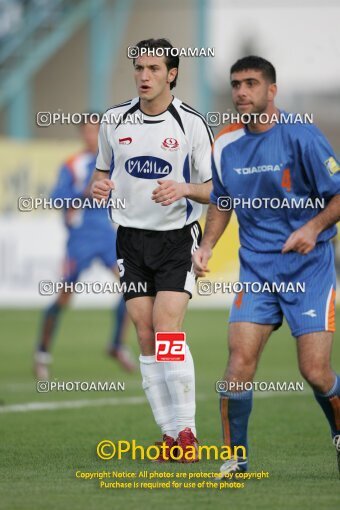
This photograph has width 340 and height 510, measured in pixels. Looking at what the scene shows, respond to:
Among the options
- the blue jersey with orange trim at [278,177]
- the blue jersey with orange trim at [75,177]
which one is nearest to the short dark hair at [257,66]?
the blue jersey with orange trim at [278,177]

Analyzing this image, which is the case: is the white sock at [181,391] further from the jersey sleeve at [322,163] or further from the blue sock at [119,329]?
the blue sock at [119,329]

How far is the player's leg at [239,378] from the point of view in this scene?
6.61 meters

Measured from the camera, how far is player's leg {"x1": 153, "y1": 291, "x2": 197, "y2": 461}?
296 inches

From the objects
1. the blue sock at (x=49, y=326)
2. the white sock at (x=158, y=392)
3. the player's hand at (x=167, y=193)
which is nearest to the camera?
the player's hand at (x=167, y=193)

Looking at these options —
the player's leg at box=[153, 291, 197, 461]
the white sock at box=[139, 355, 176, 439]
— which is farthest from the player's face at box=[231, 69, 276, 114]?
the white sock at box=[139, 355, 176, 439]

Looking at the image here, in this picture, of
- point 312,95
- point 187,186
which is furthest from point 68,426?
point 312,95

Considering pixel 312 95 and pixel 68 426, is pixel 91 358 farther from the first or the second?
pixel 312 95

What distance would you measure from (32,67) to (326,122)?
1790 centimetres

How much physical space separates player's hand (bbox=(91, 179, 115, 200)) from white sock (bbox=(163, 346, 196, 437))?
109 centimetres

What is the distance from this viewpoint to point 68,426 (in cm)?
927

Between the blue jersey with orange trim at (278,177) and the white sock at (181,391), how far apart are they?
1.14 metres

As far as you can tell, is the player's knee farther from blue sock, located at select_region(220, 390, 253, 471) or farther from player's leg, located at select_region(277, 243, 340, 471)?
player's leg, located at select_region(277, 243, 340, 471)

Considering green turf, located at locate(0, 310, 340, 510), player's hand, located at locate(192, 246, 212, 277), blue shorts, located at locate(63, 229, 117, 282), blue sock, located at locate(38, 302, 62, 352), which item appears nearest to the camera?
green turf, located at locate(0, 310, 340, 510)

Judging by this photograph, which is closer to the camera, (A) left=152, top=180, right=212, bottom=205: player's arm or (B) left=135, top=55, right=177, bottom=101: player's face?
(A) left=152, top=180, right=212, bottom=205: player's arm
